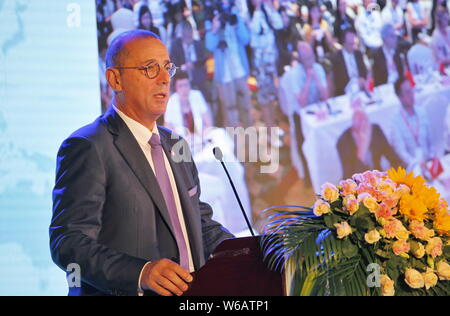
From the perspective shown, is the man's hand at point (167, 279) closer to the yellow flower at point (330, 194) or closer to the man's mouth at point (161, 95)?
the yellow flower at point (330, 194)

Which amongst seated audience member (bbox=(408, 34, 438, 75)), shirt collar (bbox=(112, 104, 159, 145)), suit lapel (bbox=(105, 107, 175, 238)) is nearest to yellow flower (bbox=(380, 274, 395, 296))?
suit lapel (bbox=(105, 107, 175, 238))

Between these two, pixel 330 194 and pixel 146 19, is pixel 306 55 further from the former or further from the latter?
pixel 330 194

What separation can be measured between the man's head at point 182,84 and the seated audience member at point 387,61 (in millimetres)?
1475

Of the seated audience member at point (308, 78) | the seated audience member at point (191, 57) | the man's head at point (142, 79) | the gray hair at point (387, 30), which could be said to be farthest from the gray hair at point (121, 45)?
the gray hair at point (387, 30)

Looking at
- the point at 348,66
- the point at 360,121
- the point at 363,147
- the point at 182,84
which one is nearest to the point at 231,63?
the point at 182,84

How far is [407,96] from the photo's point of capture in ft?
15.7

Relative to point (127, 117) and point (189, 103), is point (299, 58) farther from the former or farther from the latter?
point (127, 117)

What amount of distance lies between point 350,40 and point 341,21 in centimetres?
16

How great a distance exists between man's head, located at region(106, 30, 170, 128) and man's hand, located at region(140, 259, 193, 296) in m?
0.86

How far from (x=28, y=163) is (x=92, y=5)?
1.29 m

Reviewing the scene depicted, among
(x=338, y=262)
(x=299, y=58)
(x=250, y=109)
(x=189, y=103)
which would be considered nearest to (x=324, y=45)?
(x=299, y=58)

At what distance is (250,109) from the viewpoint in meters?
4.55

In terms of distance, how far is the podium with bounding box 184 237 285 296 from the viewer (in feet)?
5.75
